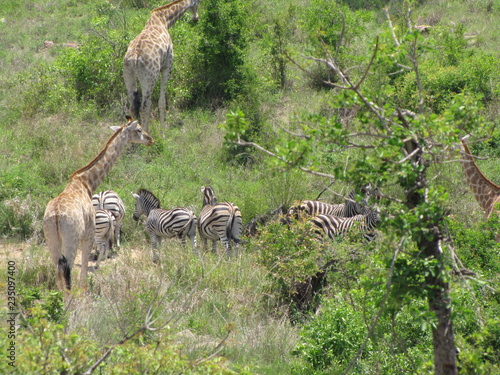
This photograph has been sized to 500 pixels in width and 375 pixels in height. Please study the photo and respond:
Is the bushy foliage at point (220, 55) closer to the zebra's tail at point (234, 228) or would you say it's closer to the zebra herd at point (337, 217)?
the zebra herd at point (337, 217)

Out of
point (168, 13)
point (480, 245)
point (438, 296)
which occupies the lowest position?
point (480, 245)

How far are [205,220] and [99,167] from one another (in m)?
2.04

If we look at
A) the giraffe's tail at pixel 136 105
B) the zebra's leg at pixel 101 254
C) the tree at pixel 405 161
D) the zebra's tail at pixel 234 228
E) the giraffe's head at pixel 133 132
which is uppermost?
the tree at pixel 405 161

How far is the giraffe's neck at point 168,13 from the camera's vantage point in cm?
1493

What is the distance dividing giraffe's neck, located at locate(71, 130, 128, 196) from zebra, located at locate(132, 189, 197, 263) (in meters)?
1.42

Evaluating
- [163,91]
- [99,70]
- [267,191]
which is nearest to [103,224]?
[267,191]

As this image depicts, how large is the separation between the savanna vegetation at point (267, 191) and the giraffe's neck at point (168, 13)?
568 mm

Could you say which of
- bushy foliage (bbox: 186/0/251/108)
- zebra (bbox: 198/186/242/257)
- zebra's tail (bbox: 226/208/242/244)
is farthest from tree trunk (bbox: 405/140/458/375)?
bushy foliage (bbox: 186/0/251/108)

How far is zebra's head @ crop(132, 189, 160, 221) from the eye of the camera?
428 inches

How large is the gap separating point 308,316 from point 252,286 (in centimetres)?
84

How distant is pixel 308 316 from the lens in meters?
8.37

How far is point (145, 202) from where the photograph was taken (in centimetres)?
1093

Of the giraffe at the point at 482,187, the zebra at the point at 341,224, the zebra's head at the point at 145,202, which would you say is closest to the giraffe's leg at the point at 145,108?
the zebra's head at the point at 145,202

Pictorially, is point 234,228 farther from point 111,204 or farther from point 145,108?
point 145,108
